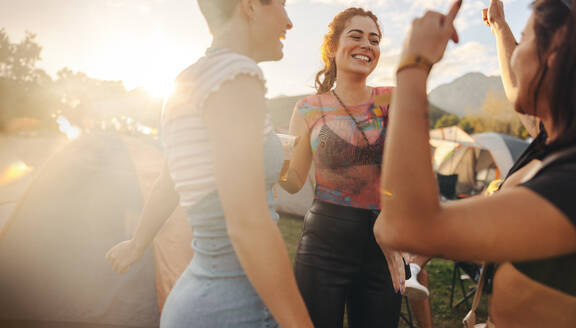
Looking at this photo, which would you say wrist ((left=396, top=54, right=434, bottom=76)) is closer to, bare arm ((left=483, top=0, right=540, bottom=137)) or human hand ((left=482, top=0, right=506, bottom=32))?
bare arm ((left=483, top=0, right=540, bottom=137))

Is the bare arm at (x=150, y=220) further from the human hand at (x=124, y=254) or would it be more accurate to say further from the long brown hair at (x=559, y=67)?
the long brown hair at (x=559, y=67)

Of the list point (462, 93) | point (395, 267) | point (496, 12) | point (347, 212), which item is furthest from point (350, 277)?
point (462, 93)

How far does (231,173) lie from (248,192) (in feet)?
0.20

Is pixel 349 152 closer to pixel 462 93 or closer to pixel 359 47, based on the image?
pixel 359 47

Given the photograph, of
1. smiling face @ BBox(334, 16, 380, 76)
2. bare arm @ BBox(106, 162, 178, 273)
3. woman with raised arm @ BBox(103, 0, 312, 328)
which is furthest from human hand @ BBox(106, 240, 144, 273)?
smiling face @ BBox(334, 16, 380, 76)

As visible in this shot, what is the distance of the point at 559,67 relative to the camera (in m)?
0.81

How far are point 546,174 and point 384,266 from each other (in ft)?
3.84

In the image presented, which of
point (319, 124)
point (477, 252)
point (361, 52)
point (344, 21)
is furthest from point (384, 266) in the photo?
point (344, 21)

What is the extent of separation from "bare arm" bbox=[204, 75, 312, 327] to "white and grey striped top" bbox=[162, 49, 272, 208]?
0.03 meters

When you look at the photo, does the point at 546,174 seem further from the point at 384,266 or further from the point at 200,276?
the point at 384,266

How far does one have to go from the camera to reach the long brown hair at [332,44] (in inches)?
88.2

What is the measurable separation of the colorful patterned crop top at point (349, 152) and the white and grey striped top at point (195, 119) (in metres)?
1.02

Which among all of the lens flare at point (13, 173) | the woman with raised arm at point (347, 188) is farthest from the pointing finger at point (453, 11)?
the lens flare at point (13, 173)

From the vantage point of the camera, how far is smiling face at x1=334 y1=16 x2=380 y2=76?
7.00ft
